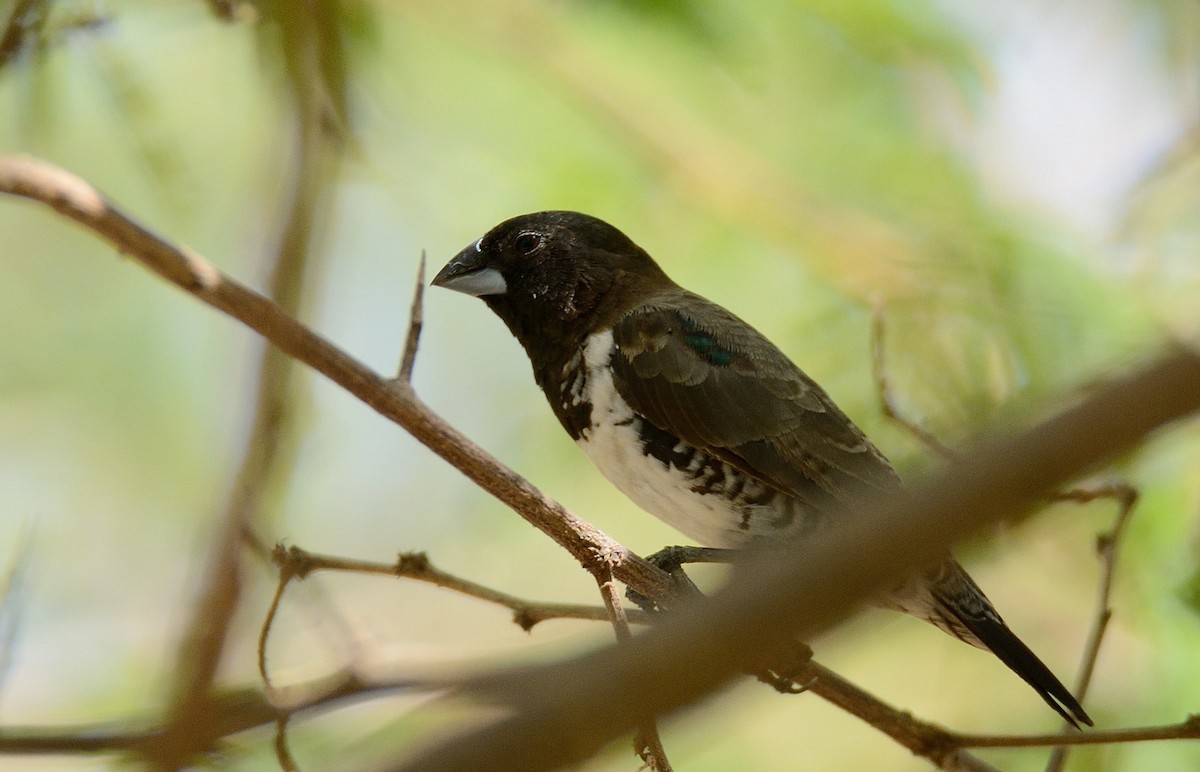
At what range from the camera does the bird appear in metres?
3.26

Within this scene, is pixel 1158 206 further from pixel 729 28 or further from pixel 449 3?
pixel 449 3

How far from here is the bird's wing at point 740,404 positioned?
3.28m

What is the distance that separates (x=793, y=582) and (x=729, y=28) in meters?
3.38

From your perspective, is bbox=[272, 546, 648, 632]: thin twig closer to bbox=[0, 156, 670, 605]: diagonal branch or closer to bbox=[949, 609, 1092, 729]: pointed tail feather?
bbox=[0, 156, 670, 605]: diagonal branch

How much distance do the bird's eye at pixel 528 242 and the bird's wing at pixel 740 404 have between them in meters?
0.46

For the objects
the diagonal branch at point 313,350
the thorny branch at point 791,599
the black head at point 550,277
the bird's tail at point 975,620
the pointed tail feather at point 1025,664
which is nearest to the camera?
the thorny branch at point 791,599

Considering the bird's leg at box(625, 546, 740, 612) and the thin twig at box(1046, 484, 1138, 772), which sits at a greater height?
the bird's leg at box(625, 546, 740, 612)

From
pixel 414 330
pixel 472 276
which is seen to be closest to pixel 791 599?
pixel 414 330

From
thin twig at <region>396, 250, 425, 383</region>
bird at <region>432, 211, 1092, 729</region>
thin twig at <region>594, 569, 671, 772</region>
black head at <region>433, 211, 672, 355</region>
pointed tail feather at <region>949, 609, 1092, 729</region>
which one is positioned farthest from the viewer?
black head at <region>433, 211, 672, 355</region>

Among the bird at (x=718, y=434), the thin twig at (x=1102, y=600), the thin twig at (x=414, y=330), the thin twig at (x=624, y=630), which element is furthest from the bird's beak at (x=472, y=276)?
the thin twig at (x=1102, y=600)

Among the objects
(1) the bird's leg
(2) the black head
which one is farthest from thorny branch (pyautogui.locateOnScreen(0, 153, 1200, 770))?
(2) the black head

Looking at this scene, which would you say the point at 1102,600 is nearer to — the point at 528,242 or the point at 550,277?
the point at 550,277

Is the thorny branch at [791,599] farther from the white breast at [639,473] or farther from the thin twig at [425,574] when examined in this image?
the white breast at [639,473]

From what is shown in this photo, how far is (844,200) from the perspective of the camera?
5234 millimetres
